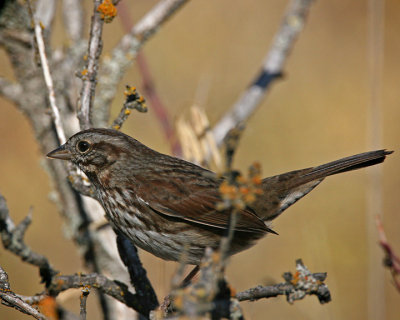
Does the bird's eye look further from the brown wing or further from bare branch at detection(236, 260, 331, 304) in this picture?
bare branch at detection(236, 260, 331, 304)

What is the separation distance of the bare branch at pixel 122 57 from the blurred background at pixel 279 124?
1015 mm

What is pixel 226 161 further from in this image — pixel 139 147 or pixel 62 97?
pixel 62 97

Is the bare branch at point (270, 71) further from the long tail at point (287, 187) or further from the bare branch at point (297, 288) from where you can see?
the bare branch at point (297, 288)

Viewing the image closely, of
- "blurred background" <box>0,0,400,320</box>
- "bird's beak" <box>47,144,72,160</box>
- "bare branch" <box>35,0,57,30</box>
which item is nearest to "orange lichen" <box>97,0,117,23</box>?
"bird's beak" <box>47,144,72,160</box>

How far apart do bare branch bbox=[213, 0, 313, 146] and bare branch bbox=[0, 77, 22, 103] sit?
1.22 metres

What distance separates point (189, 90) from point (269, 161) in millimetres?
1145

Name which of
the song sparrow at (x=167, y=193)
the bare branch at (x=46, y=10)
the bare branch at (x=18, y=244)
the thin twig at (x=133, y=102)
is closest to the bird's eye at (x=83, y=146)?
the song sparrow at (x=167, y=193)

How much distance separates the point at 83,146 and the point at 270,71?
1.56 metres

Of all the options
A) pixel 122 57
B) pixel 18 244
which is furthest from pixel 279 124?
pixel 18 244

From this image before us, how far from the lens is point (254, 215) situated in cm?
252

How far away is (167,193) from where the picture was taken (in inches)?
99.7

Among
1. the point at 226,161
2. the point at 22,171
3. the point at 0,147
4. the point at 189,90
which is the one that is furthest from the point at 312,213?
the point at 226,161

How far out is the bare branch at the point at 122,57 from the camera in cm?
318

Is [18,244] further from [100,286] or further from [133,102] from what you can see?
[133,102]
